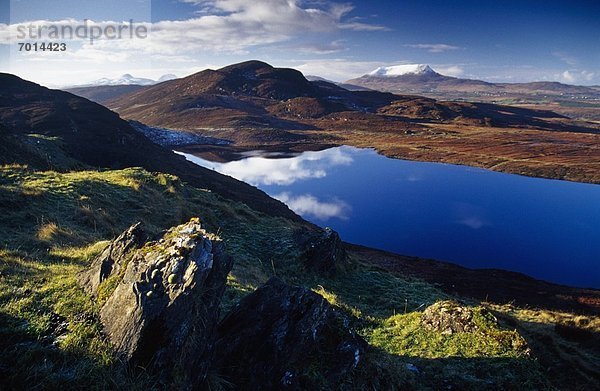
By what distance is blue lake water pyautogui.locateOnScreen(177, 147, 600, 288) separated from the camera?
139 ft

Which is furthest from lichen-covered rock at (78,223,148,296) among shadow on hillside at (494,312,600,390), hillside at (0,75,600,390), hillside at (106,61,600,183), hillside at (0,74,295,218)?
hillside at (106,61,600,183)

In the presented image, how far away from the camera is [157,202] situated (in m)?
21.2

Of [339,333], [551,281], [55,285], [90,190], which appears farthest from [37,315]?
[551,281]

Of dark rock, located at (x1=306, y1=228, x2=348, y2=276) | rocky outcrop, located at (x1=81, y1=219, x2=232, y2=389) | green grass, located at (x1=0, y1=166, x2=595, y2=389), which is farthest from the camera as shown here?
dark rock, located at (x1=306, y1=228, x2=348, y2=276)

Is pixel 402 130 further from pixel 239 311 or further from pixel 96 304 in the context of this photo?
pixel 96 304

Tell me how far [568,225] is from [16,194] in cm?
6391

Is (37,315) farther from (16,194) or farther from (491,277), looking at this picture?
(491,277)

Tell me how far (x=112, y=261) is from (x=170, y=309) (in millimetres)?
2564

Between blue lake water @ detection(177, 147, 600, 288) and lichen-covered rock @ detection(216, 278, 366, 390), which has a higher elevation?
lichen-covered rock @ detection(216, 278, 366, 390)

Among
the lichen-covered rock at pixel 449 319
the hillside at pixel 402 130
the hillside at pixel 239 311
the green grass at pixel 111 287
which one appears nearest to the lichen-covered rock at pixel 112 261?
the hillside at pixel 239 311

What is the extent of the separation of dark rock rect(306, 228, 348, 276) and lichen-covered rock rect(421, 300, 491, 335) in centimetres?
664

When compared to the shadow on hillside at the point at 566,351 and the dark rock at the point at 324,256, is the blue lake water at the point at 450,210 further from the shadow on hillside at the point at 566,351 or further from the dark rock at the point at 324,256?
the dark rock at the point at 324,256

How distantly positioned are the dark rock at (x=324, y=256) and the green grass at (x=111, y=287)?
0.67 meters

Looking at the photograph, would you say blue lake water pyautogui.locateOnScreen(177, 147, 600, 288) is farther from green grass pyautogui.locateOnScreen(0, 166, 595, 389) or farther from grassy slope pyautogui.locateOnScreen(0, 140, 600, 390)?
green grass pyautogui.locateOnScreen(0, 166, 595, 389)
